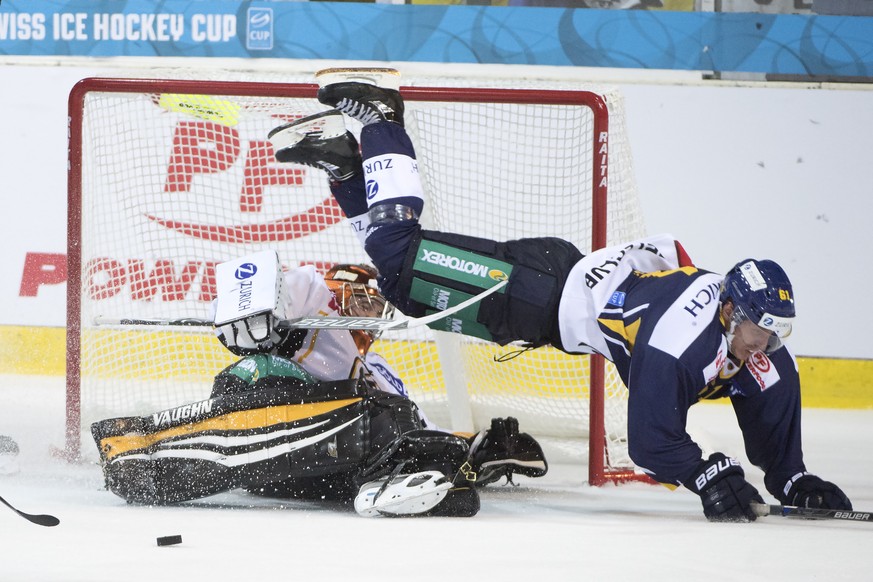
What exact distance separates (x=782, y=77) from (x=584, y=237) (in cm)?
160

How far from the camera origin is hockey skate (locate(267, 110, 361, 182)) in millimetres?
3174

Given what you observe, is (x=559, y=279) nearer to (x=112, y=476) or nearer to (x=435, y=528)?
(x=435, y=528)

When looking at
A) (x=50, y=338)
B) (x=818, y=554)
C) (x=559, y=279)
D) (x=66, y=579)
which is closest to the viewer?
(x=66, y=579)

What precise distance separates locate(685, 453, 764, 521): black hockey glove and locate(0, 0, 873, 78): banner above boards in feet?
9.76

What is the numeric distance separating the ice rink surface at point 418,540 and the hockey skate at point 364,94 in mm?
1082

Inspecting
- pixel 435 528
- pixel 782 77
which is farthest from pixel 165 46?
pixel 435 528

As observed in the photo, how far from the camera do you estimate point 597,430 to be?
364cm

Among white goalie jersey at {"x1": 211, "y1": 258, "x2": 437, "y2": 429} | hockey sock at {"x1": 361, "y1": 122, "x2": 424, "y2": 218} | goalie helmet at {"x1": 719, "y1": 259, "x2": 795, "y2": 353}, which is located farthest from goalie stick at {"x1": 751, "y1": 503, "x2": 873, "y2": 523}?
hockey sock at {"x1": 361, "y1": 122, "x2": 424, "y2": 218}

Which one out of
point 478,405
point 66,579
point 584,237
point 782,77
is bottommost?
point 478,405

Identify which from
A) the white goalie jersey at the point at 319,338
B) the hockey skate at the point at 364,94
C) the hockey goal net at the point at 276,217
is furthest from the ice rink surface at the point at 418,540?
the hockey skate at the point at 364,94

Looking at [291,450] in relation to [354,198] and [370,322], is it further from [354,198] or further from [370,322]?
[354,198]

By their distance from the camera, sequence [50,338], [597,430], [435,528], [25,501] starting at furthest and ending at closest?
[50,338]
[597,430]
[25,501]
[435,528]

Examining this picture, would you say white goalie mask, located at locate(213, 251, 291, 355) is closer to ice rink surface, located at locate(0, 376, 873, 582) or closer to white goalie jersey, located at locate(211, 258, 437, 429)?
white goalie jersey, located at locate(211, 258, 437, 429)

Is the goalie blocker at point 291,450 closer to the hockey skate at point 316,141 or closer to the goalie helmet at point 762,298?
the hockey skate at point 316,141
